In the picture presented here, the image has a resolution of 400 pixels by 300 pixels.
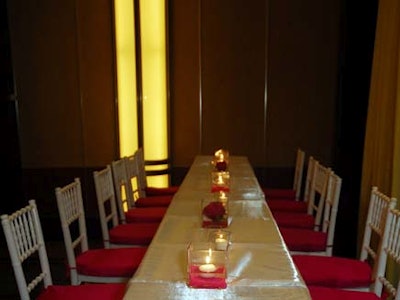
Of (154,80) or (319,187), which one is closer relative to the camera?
(319,187)

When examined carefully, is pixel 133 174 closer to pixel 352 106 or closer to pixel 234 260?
pixel 234 260

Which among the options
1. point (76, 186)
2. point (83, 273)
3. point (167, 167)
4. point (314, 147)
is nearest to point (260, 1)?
point (314, 147)

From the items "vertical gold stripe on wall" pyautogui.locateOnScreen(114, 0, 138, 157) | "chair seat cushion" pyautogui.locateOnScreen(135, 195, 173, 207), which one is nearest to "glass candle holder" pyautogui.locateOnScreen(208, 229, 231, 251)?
"chair seat cushion" pyautogui.locateOnScreen(135, 195, 173, 207)

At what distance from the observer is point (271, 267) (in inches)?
54.5

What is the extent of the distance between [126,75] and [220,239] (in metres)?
2.96

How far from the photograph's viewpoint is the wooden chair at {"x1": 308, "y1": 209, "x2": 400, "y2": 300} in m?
1.61

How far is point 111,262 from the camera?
1.98 m

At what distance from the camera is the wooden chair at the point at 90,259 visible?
193 cm

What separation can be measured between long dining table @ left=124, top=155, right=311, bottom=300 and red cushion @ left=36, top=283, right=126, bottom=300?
10.0 inches

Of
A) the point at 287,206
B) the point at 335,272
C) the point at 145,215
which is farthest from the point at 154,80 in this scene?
the point at 335,272

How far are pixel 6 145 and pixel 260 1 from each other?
287 centimetres

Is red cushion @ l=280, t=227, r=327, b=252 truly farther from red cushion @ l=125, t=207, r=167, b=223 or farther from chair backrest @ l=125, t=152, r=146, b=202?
chair backrest @ l=125, t=152, r=146, b=202

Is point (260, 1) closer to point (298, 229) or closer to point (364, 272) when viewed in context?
point (298, 229)

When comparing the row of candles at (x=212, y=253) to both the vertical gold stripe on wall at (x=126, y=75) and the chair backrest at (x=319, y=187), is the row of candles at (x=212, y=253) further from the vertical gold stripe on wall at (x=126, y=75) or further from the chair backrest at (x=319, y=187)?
→ the vertical gold stripe on wall at (x=126, y=75)
